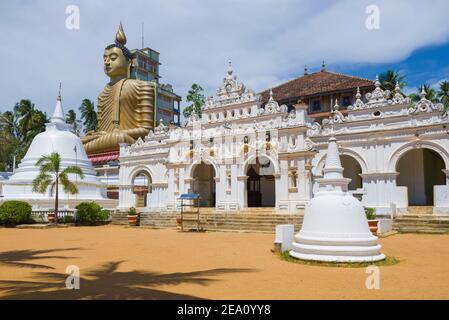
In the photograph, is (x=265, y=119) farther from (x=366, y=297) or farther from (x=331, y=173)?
(x=366, y=297)

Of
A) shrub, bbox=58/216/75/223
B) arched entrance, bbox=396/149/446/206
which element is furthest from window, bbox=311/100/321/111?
shrub, bbox=58/216/75/223

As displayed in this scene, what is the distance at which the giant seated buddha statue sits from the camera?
42500 millimetres

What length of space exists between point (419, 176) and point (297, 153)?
854 centimetres

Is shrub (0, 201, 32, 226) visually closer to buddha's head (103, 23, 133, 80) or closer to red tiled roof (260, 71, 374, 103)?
red tiled roof (260, 71, 374, 103)

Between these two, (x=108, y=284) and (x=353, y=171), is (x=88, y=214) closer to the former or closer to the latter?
(x=353, y=171)

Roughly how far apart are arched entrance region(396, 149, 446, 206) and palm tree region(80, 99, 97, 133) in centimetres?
4817

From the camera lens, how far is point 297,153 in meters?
22.8

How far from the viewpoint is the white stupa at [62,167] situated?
101 ft

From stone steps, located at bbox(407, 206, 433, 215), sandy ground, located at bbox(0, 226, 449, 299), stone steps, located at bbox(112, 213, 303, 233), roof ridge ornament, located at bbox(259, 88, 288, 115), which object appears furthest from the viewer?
roof ridge ornament, located at bbox(259, 88, 288, 115)

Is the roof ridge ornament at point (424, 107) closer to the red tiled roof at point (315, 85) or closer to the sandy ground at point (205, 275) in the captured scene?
the red tiled roof at point (315, 85)

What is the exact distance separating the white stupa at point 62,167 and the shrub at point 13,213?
12.6 feet

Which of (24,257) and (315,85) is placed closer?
(24,257)

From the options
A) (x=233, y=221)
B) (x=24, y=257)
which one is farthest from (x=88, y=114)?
(x=24, y=257)
